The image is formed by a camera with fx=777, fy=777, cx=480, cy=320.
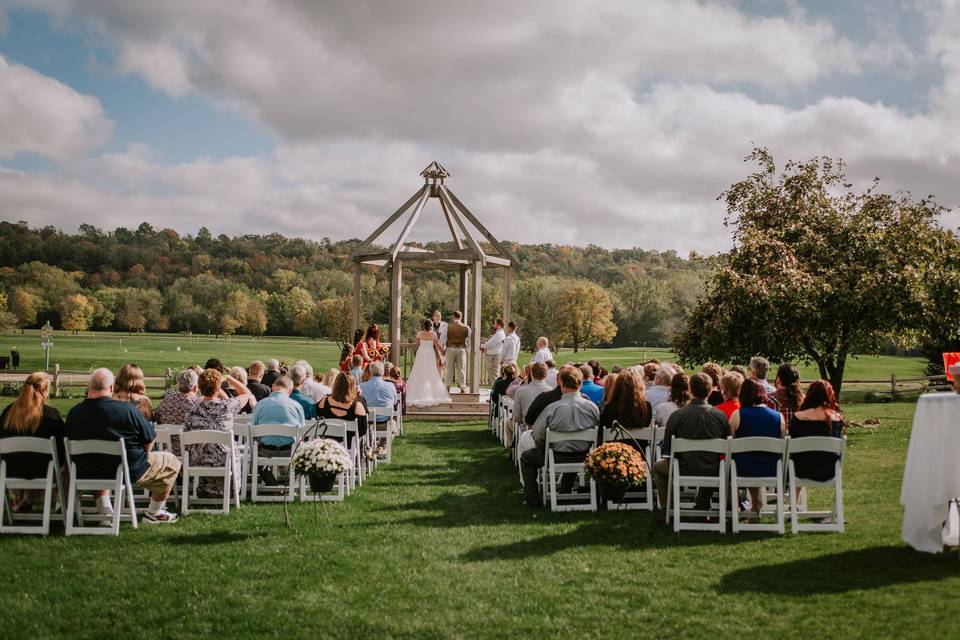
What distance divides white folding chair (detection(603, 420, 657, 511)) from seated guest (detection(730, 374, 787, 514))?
3.29ft

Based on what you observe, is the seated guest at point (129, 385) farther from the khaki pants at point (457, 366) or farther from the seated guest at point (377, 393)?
the khaki pants at point (457, 366)

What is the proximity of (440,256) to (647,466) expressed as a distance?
12.4 meters

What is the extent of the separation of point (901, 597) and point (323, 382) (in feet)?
31.9

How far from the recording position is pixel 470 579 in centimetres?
598

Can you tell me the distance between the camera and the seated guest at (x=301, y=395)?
34.5ft

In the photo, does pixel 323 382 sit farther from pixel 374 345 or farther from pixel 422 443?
pixel 374 345

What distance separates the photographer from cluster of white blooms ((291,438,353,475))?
24.2ft

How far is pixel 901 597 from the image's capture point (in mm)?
5379

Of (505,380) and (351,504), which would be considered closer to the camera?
(351,504)

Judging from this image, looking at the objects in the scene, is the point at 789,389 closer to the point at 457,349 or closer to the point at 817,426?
the point at 817,426

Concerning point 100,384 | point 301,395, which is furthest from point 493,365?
point 100,384

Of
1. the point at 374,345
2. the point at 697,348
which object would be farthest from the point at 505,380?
the point at 697,348

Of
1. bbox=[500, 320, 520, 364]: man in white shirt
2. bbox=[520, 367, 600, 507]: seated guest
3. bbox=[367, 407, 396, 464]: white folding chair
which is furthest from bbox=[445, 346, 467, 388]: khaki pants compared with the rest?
bbox=[520, 367, 600, 507]: seated guest

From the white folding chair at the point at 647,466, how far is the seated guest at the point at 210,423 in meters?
4.21
